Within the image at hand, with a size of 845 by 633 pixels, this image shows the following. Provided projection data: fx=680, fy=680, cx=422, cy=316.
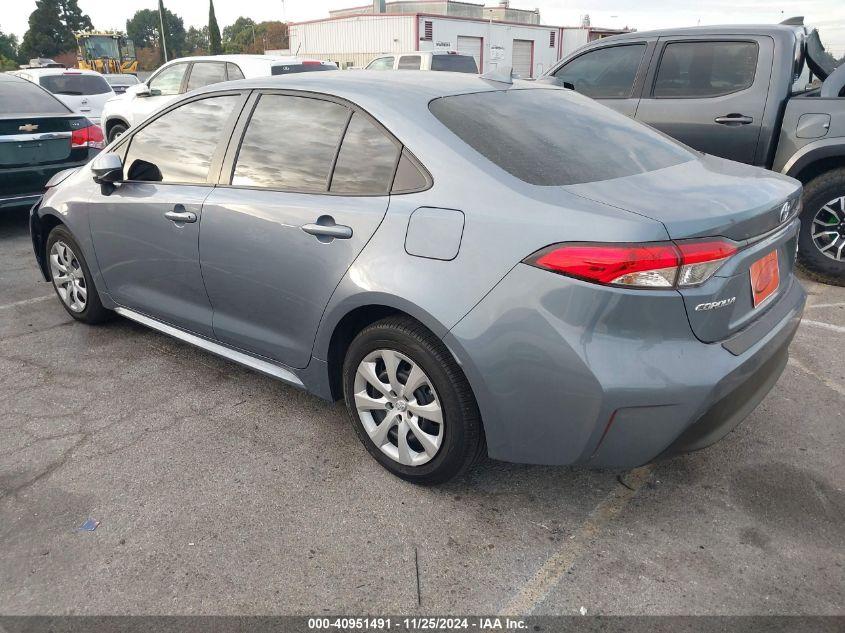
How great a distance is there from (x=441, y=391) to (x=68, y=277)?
3145 mm

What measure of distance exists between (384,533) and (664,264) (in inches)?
54.6

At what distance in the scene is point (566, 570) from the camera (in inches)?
92.3

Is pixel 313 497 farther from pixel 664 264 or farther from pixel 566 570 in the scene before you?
pixel 664 264

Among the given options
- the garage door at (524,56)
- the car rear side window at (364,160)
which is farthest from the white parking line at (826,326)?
the garage door at (524,56)

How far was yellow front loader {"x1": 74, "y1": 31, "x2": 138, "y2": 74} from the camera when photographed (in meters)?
A: 34.2

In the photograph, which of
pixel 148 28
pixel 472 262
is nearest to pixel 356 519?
pixel 472 262

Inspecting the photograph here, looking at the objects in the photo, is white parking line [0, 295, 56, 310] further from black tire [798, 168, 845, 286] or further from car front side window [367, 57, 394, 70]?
car front side window [367, 57, 394, 70]

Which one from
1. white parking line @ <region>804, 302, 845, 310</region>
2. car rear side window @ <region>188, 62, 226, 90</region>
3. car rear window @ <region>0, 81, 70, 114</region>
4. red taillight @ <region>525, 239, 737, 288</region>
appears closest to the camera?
red taillight @ <region>525, 239, 737, 288</region>

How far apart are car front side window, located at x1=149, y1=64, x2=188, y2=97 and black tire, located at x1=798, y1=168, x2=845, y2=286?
877 cm

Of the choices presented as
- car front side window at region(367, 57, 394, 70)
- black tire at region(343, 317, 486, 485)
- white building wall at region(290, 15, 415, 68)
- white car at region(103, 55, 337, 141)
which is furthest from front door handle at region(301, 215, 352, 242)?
white building wall at region(290, 15, 415, 68)

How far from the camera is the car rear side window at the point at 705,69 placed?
5.34 m

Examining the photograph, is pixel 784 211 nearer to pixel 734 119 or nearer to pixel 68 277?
pixel 734 119

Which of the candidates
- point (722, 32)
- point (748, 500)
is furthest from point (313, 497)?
point (722, 32)

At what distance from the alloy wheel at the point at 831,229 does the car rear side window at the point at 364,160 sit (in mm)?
3944
